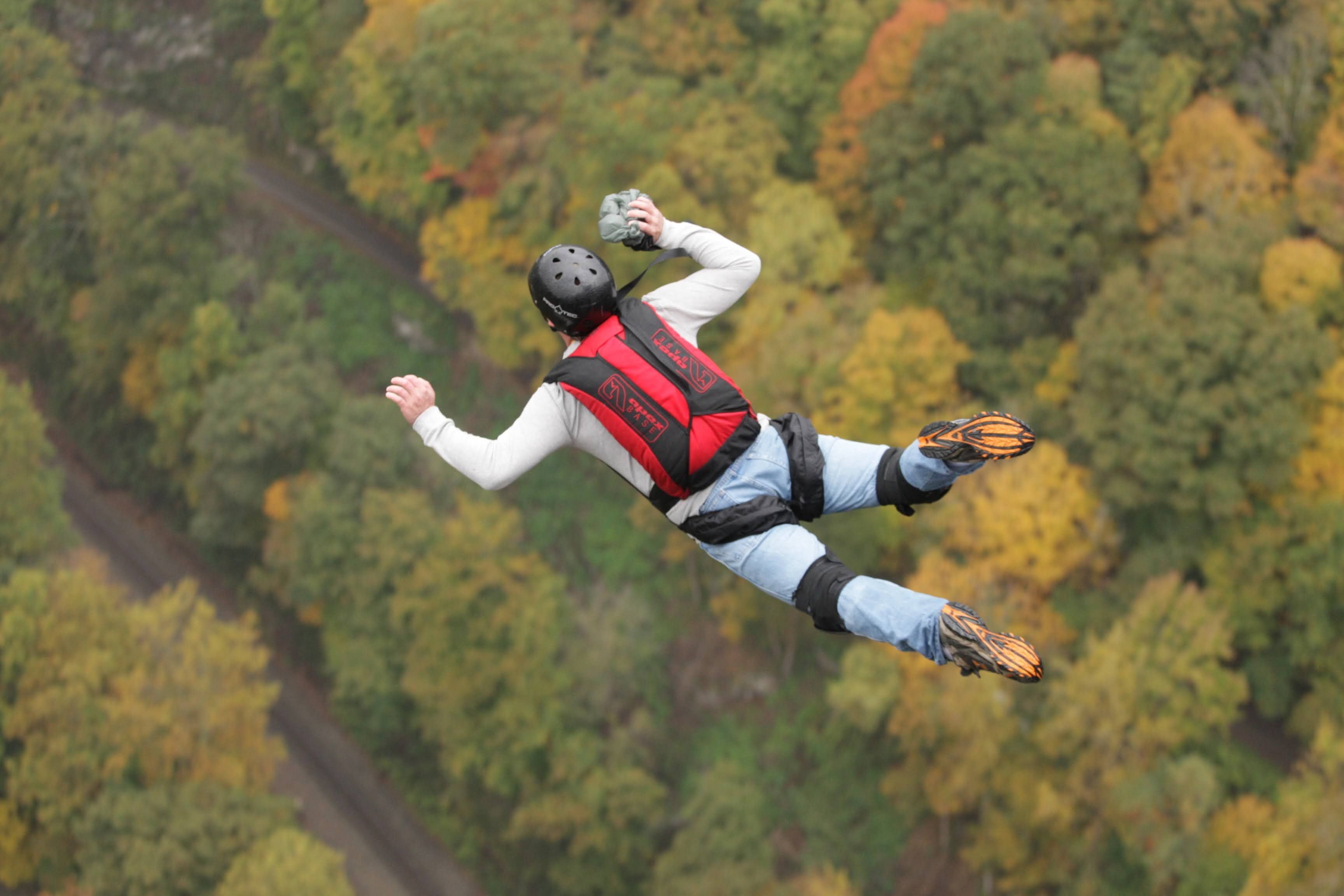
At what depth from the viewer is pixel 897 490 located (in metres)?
7.10

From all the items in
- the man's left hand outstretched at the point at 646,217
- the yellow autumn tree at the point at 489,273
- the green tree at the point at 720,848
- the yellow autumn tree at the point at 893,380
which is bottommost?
the green tree at the point at 720,848

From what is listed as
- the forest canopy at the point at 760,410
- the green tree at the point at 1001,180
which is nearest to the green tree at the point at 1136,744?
the forest canopy at the point at 760,410

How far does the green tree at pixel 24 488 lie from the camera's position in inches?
1075

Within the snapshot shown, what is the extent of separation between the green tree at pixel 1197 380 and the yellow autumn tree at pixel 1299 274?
0.94 ft

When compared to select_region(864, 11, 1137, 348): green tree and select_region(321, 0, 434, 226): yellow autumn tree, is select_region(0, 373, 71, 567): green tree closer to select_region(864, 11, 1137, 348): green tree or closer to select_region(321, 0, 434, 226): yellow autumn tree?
select_region(321, 0, 434, 226): yellow autumn tree

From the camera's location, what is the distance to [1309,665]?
23.5 metres

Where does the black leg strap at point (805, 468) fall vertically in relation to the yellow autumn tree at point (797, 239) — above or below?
above

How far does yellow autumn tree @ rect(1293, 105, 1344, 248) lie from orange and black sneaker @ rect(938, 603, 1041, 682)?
817 inches

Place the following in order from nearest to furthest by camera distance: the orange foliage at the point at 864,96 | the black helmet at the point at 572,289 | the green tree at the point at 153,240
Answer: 1. the black helmet at the point at 572,289
2. the orange foliage at the point at 864,96
3. the green tree at the point at 153,240

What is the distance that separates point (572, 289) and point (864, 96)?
2188 cm

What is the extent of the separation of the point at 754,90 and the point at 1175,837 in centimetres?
1943

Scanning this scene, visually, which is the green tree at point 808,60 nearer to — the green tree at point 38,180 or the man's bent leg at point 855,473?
the green tree at point 38,180

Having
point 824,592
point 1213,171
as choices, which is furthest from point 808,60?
point 824,592

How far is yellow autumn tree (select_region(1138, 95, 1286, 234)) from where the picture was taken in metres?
23.9
